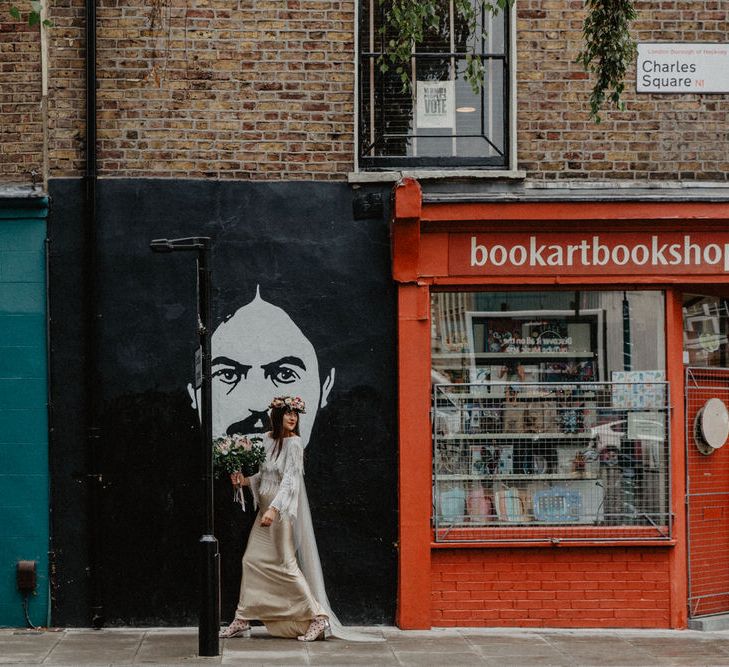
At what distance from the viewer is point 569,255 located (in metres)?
9.70

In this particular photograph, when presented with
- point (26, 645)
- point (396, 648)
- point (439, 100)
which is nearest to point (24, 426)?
point (26, 645)

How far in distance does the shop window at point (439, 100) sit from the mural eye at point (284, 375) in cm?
206

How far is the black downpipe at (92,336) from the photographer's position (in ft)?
31.1

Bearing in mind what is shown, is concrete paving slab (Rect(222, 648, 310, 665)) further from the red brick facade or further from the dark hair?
the red brick facade

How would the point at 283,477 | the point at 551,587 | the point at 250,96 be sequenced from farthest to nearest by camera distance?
the point at 250,96 → the point at 551,587 → the point at 283,477

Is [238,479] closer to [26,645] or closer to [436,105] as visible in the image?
[26,645]

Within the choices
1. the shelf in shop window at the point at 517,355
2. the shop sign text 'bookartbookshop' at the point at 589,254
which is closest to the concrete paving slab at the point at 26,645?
the shelf in shop window at the point at 517,355

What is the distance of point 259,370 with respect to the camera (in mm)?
9688

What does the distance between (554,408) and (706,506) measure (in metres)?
1.80

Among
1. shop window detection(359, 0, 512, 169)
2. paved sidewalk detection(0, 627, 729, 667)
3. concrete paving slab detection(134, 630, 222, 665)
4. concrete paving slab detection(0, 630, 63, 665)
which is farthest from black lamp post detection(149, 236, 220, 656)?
shop window detection(359, 0, 512, 169)

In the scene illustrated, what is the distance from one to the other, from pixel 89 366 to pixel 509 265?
3.83m

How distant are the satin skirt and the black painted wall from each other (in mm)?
542

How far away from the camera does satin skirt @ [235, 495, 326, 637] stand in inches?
354

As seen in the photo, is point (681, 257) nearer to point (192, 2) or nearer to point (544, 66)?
point (544, 66)
